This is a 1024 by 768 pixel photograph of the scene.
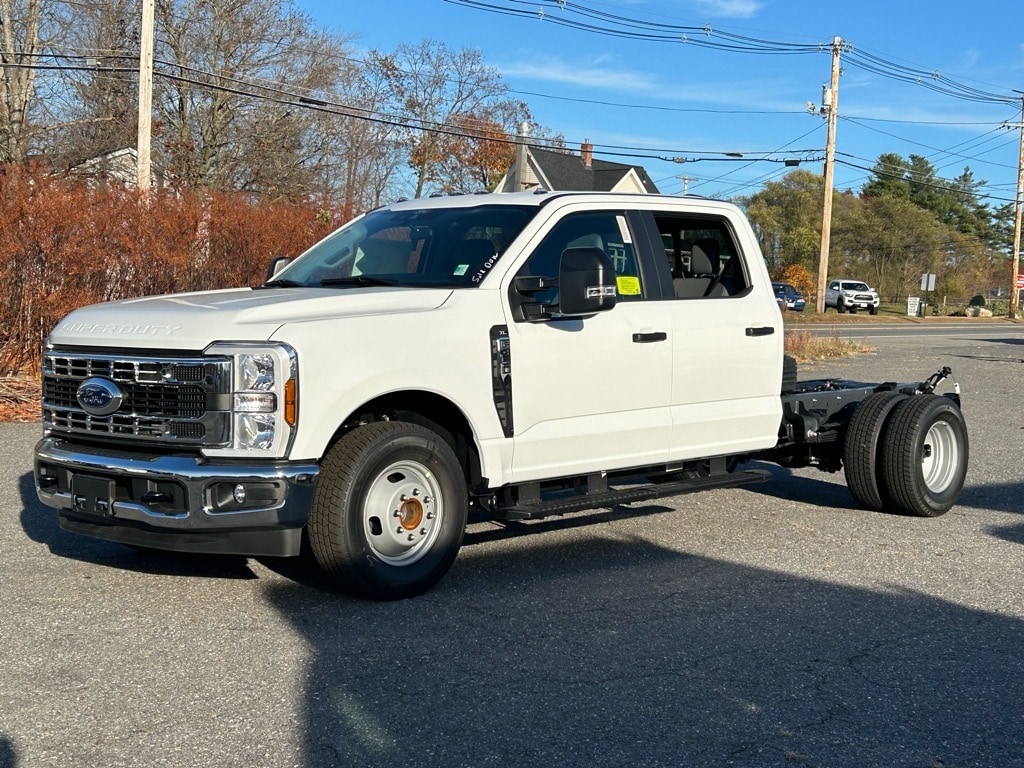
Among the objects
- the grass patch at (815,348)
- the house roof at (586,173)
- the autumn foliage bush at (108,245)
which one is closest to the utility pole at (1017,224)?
the house roof at (586,173)

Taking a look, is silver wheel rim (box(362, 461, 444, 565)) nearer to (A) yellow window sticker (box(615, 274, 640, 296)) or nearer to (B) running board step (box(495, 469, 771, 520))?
(B) running board step (box(495, 469, 771, 520))

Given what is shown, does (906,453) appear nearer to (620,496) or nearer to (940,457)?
(940,457)

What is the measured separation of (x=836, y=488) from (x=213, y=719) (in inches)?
256

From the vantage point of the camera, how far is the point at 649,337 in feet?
22.3

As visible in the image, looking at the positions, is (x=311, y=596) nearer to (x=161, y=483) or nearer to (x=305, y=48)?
(x=161, y=483)

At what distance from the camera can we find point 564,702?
14.7ft

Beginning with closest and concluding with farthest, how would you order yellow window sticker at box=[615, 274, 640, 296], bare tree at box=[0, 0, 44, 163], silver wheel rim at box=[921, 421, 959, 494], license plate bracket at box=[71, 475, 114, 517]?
license plate bracket at box=[71, 475, 114, 517] → yellow window sticker at box=[615, 274, 640, 296] → silver wheel rim at box=[921, 421, 959, 494] → bare tree at box=[0, 0, 44, 163]

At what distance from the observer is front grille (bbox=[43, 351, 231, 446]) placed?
5.28 meters

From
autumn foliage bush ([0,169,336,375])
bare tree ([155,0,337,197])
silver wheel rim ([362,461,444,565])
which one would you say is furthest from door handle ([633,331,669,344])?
bare tree ([155,0,337,197])

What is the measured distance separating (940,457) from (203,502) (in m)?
5.49

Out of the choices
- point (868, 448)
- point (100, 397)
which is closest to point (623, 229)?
point (868, 448)

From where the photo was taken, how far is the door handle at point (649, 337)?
674cm

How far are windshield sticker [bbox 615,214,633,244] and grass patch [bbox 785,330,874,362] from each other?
660 inches

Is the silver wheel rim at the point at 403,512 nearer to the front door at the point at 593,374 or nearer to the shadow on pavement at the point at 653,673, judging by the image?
the shadow on pavement at the point at 653,673
